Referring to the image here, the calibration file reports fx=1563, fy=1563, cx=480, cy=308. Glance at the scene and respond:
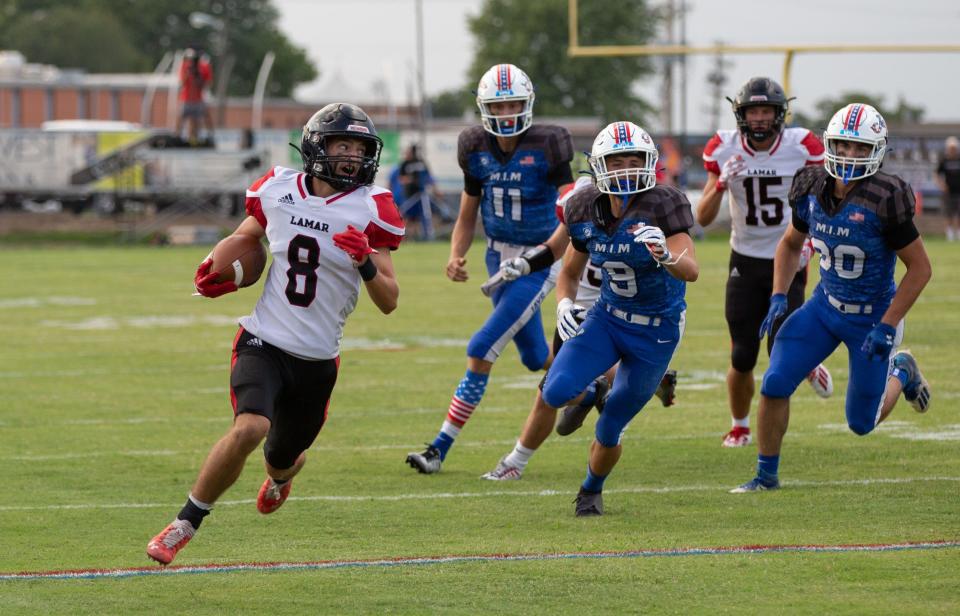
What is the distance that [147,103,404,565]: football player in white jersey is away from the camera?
6020 mm

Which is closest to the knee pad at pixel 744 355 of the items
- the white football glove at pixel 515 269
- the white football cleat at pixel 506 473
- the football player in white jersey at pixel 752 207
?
the football player in white jersey at pixel 752 207

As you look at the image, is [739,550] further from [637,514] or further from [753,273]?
[753,273]

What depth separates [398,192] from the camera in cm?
2931

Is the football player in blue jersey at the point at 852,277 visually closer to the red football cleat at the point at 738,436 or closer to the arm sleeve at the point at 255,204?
the red football cleat at the point at 738,436

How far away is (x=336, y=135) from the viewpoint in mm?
6090

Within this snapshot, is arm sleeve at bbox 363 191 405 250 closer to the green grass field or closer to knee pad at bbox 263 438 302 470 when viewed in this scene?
knee pad at bbox 263 438 302 470

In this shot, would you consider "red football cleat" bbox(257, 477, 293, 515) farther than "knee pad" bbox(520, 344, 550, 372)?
No

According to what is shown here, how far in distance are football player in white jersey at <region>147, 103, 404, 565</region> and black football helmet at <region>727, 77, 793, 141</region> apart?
3.04 metres

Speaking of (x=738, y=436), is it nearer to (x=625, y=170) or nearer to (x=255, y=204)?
(x=625, y=170)

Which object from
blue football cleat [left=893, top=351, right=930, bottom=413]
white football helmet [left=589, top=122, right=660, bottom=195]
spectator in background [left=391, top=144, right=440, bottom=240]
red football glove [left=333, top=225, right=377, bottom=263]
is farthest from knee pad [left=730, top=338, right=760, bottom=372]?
spectator in background [left=391, top=144, right=440, bottom=240]

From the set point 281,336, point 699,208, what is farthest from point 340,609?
point 699,208

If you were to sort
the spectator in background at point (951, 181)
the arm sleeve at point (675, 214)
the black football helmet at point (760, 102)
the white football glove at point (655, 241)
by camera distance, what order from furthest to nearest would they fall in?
the spectator in background at point (951, 181) → the black football helmet at point (760, 102) → the arm sleeve at point (675, 214) → the white football glove at point (655, 241)

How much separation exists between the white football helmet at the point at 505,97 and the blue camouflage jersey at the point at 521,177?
0.11 m

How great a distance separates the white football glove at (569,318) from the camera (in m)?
7.04
